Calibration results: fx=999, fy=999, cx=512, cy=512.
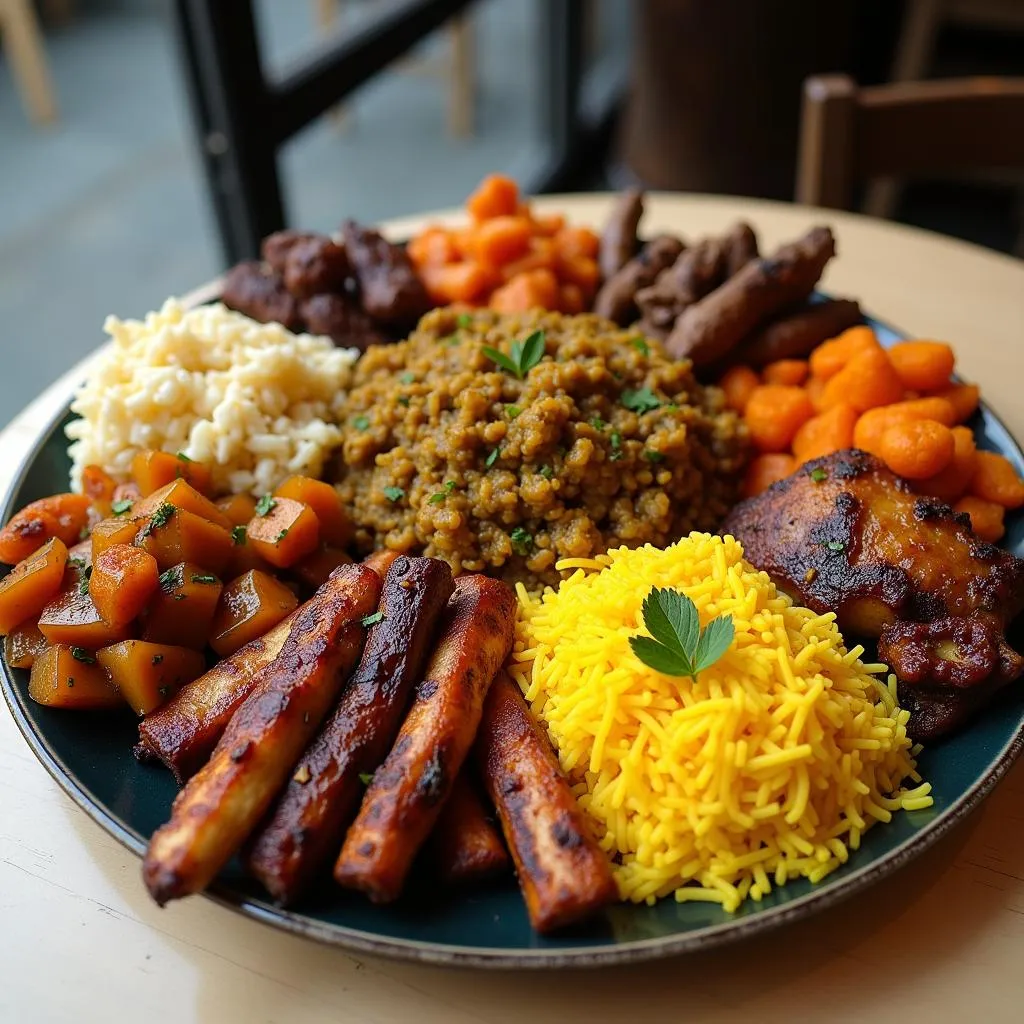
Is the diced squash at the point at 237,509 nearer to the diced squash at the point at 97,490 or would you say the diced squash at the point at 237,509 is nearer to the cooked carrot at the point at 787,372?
the diced squash at the point at 97,490

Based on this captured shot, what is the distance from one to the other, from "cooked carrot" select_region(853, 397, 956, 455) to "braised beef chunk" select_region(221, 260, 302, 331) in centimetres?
179

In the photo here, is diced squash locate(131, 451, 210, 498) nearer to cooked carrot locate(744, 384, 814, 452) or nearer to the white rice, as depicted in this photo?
the white rice

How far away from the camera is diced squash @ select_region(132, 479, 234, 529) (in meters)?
2.29

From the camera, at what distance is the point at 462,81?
7.64 m

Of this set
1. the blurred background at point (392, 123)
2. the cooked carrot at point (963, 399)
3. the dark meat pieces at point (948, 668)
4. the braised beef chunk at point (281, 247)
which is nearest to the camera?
the dark meat pieces at point (948, 668)

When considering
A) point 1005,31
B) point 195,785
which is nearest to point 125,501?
point 195,785

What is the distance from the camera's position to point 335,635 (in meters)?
1.95

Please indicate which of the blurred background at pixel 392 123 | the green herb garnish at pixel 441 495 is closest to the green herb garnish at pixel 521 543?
the green herb garnish at pixel 441 495

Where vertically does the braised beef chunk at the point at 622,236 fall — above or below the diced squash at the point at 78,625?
above

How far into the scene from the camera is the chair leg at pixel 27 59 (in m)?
6.71

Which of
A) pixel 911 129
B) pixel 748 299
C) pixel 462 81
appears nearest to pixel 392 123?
pixel 462 81

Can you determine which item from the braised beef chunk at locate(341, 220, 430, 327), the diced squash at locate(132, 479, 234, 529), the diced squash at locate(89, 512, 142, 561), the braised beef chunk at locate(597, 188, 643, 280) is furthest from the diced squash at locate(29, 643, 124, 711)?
the braised beef chunk at locate(597, 188, 643, 280)

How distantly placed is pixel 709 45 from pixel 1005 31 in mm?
2742

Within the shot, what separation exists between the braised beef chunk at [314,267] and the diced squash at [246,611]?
1318 millimetres
